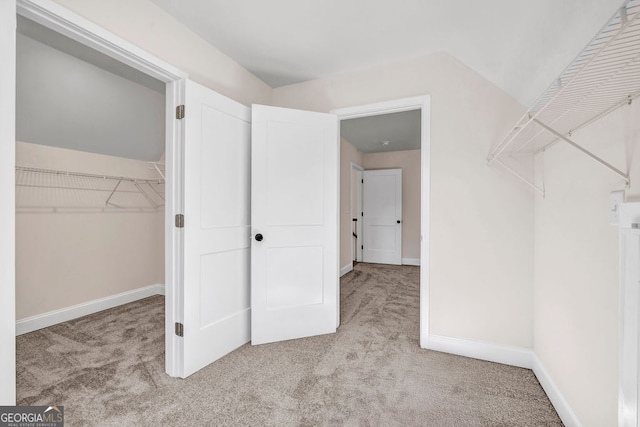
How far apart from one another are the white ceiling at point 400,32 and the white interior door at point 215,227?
48cm

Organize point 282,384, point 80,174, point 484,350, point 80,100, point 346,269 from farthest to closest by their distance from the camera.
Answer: point 346,269 < point 80,174 < point 80,100 < point 484,350 < point 282,384

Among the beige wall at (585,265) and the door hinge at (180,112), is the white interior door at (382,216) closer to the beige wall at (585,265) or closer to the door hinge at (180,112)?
the beige wall at (585,265)

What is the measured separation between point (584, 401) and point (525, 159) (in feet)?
4.80

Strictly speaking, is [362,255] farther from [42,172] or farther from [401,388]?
[42,172]

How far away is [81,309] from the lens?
2.92m

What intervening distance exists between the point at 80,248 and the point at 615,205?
13.3ft

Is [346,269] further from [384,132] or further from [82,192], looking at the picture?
[82,192]

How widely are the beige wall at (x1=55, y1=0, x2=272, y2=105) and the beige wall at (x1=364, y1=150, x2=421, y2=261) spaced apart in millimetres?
3934

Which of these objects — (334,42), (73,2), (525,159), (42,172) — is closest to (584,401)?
(525,159)

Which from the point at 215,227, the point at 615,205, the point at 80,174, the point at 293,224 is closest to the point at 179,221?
the point at 215,227

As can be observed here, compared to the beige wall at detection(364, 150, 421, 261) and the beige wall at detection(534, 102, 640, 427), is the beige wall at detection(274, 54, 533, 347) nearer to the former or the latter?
the beige wall at detection(534, 102, 640, 427)

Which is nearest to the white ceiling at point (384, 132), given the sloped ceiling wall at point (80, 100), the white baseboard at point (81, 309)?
the sloped ceiling wall at point (80, 100)

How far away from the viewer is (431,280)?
2287 mm

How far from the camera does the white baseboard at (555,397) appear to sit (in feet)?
4.70
